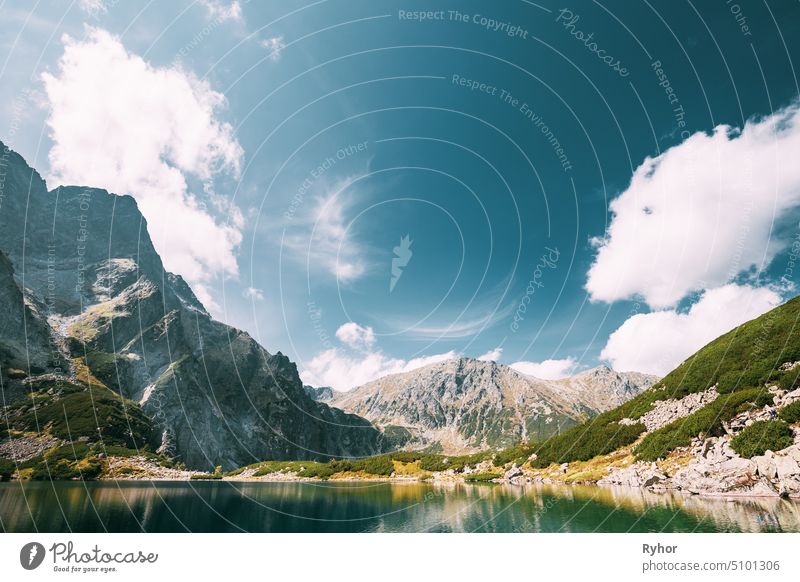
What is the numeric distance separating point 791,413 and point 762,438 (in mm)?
4748

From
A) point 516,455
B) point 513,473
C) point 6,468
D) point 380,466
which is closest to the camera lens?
point 513,473

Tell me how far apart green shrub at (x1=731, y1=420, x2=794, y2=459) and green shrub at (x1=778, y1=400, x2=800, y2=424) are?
1261mm

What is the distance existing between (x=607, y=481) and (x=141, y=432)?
20096 cm

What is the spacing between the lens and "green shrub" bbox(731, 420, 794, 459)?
1699 inches

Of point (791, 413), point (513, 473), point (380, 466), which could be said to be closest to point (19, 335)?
point (380, 466)

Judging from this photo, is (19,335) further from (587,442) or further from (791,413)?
(791,413)

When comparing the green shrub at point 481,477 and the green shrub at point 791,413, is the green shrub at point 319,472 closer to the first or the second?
the green shrub at point 481,477

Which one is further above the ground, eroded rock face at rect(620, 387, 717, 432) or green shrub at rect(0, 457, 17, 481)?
eroded rock face at rect(620, 387, 717, 432)

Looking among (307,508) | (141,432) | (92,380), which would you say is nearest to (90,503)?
(307,508)

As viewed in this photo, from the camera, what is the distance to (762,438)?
4516 centimetres

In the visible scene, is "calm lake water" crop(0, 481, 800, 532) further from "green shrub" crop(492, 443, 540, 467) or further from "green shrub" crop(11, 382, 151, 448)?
"green shrub" crop(11, 382, 151, 448)

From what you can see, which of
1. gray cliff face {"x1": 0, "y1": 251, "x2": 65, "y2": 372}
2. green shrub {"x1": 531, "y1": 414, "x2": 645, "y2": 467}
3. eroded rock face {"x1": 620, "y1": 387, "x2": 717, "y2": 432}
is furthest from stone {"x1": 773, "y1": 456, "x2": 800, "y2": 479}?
gray cliff face {"x1": 0, "y1": 251, "x2": 65, "y2": 372}

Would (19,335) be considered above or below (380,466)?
above

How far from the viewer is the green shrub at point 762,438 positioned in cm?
4316
